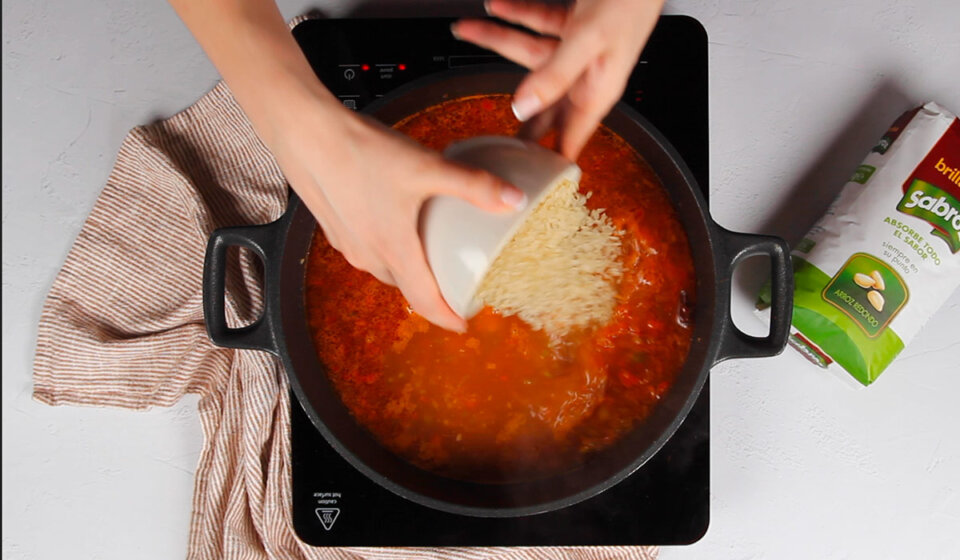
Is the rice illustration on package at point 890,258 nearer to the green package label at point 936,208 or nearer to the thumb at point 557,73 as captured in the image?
the green package label at point 936,208

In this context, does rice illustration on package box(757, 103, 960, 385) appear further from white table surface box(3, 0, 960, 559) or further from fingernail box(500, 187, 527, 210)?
fingernail box(500, 187, 527, 210)

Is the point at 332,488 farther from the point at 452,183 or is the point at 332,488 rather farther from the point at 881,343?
the point at 881,343

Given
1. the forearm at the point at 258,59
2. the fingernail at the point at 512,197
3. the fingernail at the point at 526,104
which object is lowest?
the fingernail at the point at 512,197

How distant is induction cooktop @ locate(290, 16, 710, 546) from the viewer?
942 millimetres

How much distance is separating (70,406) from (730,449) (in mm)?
949

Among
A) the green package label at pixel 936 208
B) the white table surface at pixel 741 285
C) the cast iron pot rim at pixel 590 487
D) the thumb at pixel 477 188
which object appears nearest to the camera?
the thumb at pixel 477 188

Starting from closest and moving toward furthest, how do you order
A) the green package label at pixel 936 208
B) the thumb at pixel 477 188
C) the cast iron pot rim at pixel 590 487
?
1. the thumb at pixel 477 188
2. the cast iron pot rim at pixel 590 487
3. the green package label at pixel 936 208

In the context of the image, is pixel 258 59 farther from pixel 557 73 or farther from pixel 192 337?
pixel 192 337

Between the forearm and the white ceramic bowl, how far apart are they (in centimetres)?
15

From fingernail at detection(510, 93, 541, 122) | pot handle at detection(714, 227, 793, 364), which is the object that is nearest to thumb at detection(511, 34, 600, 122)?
fingernail at detection(510, 93, 541, 122)

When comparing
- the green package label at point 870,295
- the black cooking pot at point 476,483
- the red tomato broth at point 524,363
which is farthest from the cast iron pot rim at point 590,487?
the green package label at point 870,295

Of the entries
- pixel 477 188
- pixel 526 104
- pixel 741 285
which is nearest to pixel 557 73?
pixel 526 104

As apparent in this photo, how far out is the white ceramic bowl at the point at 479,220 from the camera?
63cm

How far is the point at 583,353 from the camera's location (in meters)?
0.93
